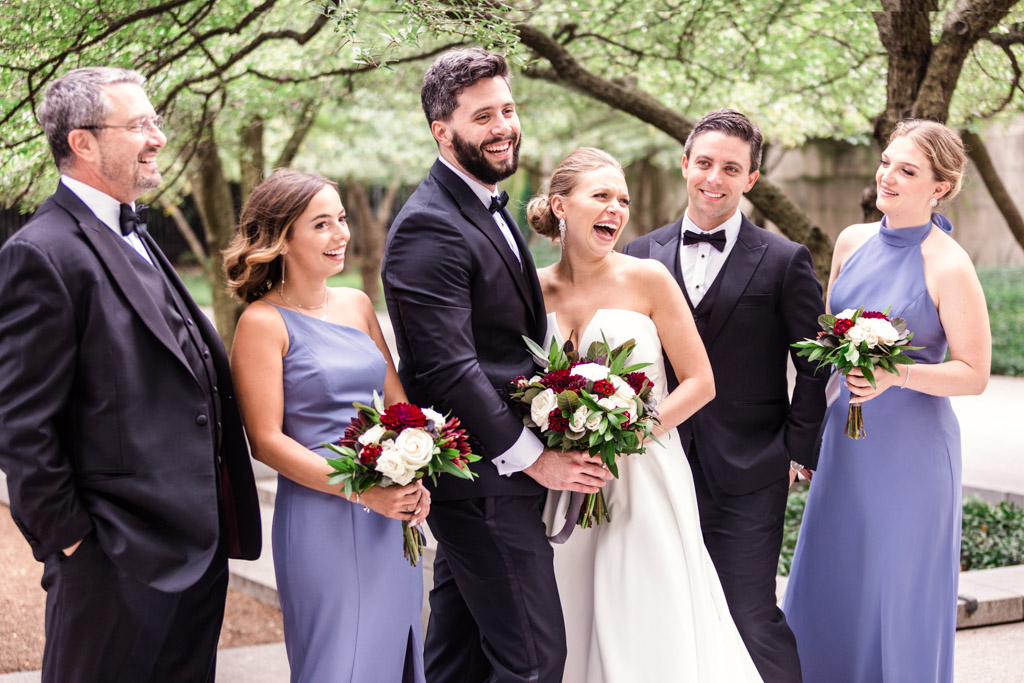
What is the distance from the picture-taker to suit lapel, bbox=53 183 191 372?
2.85 meters

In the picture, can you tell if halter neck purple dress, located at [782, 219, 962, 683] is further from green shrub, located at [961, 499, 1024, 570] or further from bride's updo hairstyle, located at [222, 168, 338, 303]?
green shrub, located at [961, 499, 1024, 570]

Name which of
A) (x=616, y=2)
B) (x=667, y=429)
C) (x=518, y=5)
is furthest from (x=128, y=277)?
(x=616, y=2)

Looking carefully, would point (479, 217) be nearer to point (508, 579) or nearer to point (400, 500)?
point (400, 500)

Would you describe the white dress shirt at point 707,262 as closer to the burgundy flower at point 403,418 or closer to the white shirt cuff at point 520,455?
the white shirt cuff at point 520,455

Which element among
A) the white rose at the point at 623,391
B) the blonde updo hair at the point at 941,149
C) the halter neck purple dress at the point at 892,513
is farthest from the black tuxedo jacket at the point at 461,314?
the blonde updo hair at the point at 941,149

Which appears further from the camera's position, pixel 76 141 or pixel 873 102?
pixel 873 102

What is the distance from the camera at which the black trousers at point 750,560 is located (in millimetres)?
3908

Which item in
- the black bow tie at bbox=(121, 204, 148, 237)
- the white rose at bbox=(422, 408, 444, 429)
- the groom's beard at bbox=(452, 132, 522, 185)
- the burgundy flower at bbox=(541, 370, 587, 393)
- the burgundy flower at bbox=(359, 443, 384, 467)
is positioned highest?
the groom's beard at bbox=(452, 132, 522, 185)

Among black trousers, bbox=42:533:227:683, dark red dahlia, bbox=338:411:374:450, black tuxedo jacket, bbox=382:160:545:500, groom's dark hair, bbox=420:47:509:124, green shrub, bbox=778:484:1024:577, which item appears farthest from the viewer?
green shrub, bbox=778:484:1024:577

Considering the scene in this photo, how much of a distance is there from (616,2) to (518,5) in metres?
1.34

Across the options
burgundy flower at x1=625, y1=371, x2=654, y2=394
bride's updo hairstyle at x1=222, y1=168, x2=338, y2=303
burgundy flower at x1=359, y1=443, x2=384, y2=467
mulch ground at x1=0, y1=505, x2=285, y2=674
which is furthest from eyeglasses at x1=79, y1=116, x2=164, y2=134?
mulch ground at x1=0, y1=505, x2=285, y2=674

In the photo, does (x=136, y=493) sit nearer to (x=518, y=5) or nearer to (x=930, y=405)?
(x=930, y=405)

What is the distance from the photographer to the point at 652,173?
27.9m

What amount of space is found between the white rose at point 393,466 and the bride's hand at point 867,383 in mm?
1893
